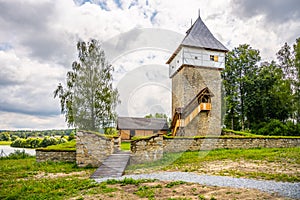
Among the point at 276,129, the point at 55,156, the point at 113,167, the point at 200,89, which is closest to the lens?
the point at 113,167

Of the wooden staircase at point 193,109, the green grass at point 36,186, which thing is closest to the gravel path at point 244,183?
the green grass at point 36,186

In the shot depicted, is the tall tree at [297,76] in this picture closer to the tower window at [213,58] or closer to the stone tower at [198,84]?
the stone tower at [198,84]

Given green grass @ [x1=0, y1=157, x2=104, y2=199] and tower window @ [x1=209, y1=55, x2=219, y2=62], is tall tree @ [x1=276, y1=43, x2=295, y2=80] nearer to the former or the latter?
tower window @ [x1=209, y1=55, x2=219, y2=62]

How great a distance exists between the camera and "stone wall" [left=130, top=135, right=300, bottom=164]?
10.1 metres

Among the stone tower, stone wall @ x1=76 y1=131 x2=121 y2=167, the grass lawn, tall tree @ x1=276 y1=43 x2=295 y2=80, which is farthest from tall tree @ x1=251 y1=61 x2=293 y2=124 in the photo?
the grass lawn

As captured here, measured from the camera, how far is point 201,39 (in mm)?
21672

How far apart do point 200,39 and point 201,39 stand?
132 mm

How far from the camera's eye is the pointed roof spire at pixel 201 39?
68.6ft

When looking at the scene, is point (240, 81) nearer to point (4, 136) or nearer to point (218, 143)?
point (218, 143)

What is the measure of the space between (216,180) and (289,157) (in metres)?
5.07

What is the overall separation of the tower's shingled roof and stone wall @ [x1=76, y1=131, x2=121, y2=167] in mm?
13594

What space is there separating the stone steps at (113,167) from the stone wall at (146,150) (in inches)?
15.7

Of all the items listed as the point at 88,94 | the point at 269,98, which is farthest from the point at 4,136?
the point at 269,98

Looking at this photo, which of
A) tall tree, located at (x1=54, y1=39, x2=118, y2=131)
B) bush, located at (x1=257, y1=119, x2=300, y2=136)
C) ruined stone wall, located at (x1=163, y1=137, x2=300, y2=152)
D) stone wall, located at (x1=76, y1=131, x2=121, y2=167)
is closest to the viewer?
stone wall, located at (x1=76, y1=131, x2=121, y2=167)
